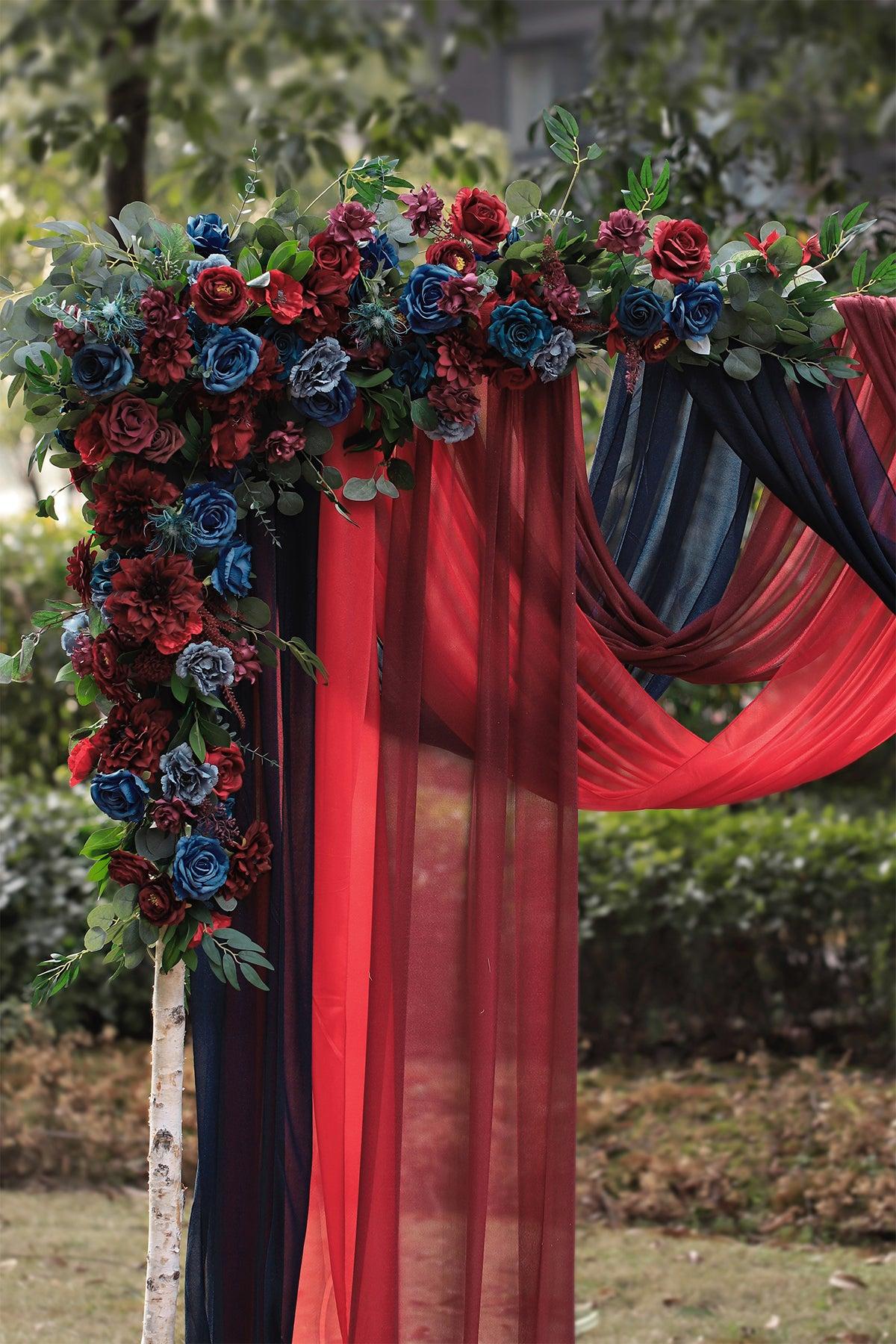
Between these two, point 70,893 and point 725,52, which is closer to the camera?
point 70,893

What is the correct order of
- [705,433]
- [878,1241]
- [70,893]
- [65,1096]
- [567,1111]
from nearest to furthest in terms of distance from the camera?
1. [567,1111]
2. [705,433]
3. [878,1241]
4. [65,1096]
5. [70,893]

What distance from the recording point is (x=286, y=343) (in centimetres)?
258

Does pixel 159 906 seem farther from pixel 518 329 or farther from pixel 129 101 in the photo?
pixel 129 101

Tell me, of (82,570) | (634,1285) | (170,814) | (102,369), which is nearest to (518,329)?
(102,369)

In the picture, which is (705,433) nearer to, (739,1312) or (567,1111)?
(567,1111)

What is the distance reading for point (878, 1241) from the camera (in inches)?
166

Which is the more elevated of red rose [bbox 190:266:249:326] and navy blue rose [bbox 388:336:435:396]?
red rose [bbox 190:266:249:326]

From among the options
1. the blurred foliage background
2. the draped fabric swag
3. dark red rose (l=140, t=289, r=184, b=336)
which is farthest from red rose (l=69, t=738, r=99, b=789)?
the blurred foliage background

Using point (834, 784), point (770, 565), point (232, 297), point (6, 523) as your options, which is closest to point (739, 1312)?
point (770, 565)

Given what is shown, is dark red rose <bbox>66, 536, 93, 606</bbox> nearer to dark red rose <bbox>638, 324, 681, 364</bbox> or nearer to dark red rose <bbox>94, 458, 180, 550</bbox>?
dark red rose <bbox>94, 458, 180, 550</bbox>

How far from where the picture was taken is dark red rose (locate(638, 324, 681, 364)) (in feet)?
8.70

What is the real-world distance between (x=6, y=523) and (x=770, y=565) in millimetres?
5559

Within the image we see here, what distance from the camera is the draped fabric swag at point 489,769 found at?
262cm

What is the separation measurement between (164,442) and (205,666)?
42 cm
